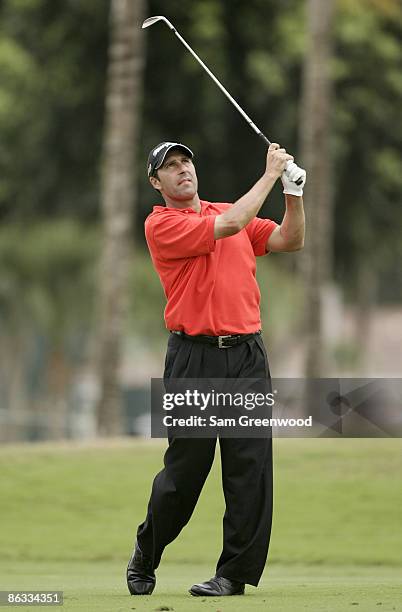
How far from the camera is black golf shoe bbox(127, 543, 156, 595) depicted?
753cm

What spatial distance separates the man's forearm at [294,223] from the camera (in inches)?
292

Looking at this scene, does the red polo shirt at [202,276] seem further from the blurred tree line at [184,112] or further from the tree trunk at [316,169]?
the blurred tree line at [184,112]

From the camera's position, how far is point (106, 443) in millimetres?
16328

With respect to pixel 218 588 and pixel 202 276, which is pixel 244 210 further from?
pixel 218 588

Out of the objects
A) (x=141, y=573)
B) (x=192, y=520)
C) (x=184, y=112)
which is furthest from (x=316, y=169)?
(x=141, y=573)

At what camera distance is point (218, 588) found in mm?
7312

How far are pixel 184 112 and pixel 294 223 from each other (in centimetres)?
2126

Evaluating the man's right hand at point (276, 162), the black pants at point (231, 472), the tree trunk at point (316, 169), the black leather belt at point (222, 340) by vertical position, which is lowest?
the black pants at point (231, 472)

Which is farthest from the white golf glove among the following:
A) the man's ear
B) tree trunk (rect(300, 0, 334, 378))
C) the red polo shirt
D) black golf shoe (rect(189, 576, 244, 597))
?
tree trunk (rect(300, 0, 334, 378))

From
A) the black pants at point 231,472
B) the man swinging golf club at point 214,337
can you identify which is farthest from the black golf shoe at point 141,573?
the black pants at point 231,472

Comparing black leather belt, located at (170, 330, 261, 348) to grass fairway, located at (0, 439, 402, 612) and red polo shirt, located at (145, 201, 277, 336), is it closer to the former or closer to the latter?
red polo shirt, located at (145, 201, 277, 336)

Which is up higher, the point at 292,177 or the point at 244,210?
the point at 292,177

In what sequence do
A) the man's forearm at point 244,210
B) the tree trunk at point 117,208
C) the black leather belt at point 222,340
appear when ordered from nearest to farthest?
the man's forearm at point 244,210 < the black leather belt at point 222,340 < the tree trunk at point 117,208

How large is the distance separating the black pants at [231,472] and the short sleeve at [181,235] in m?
0.41
